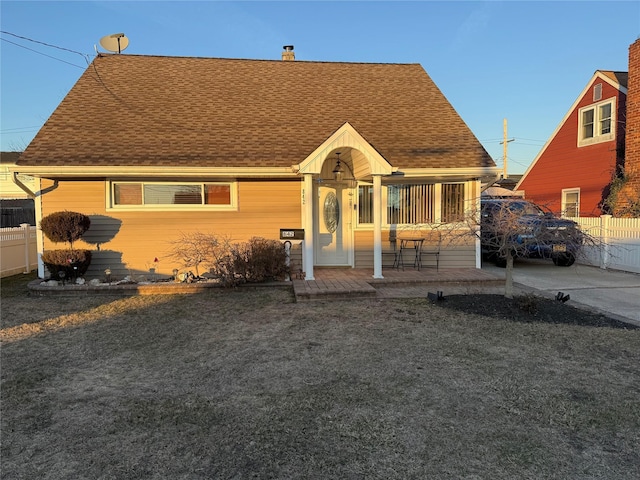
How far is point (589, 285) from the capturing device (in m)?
8.71

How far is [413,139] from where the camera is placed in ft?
33.1

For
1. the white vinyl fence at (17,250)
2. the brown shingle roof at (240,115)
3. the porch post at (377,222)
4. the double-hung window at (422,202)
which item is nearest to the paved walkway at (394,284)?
the porch post at (377,222)

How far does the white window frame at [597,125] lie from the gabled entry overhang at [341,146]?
448 inches

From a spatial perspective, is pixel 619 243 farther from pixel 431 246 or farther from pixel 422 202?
pixel 422 202

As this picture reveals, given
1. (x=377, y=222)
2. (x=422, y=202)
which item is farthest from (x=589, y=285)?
(x=377, y=222)

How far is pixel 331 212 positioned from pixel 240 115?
131 inches

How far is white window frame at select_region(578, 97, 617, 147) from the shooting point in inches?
584

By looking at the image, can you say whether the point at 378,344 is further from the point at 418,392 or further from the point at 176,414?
the point at 176,414

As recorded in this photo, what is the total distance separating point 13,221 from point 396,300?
20834mm

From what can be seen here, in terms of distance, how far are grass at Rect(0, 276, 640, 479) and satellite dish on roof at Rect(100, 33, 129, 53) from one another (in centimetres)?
933

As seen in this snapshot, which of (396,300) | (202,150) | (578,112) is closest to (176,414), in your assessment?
(396,300)

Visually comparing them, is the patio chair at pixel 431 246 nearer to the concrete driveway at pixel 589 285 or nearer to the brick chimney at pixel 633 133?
the concrete driveway at pixel 589 285

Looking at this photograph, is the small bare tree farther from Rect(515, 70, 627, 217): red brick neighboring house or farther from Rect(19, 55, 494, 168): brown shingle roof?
Rect(515, 70, 627, 217): red brick neighboring house

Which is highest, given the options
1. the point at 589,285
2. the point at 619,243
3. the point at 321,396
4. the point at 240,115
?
the point at 240,115
